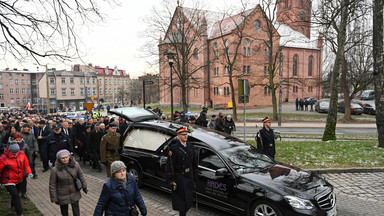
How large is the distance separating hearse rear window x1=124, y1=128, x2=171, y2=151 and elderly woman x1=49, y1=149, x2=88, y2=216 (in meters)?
2.51

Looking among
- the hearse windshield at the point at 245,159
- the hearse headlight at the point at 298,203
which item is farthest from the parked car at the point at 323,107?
the hearse headlight at the point at 298,203

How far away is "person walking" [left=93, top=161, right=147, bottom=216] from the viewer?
3506mm

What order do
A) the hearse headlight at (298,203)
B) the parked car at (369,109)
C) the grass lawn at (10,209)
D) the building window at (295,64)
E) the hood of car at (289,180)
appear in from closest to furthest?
the hearse headlight at (298,203)
the hood of car at (289,180)
the grass lawn at (10,209)
the parked car at (369,109)
the building window at (295,64)

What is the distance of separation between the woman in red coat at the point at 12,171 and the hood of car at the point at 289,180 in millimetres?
4499

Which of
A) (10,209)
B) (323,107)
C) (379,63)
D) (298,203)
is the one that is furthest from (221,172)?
(323,107)

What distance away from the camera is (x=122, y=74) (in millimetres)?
101062

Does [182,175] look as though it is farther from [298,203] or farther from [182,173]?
[298,203]

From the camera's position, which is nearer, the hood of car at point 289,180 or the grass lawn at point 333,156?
the hood of car at point 289,180

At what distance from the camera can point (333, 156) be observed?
9805 millimetres

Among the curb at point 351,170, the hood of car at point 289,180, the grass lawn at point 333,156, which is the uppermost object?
the hood of car at point 289,180

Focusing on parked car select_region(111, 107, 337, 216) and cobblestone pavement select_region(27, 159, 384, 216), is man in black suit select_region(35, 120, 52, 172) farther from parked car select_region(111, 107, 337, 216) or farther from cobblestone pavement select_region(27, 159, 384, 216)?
parked car select_region(111, 107, 337, 216)

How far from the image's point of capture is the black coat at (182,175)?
4896 mm

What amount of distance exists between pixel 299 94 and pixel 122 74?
217 ft

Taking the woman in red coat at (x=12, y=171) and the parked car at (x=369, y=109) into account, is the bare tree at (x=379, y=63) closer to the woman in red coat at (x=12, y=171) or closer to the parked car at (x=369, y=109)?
the woman in red coat at (x=12, y=171)
